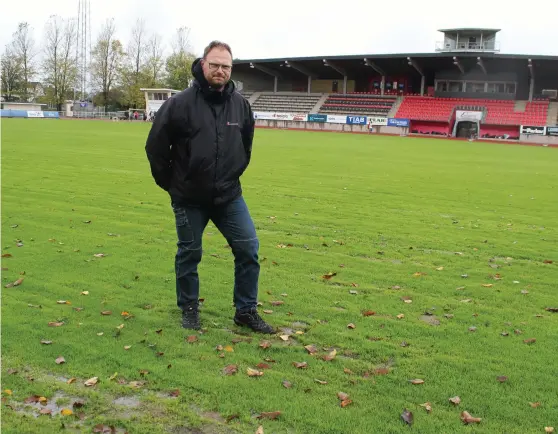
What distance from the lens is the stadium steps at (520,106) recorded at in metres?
54.3

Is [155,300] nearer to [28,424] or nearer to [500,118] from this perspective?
[28,424]

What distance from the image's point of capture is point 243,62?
67500mm

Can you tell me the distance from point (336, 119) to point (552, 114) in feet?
65.2

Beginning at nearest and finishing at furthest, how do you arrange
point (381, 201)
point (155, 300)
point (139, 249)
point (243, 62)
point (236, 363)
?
point (236, 363), point (155, 300), point (139, 249), point (381, 201), point (243, 62)

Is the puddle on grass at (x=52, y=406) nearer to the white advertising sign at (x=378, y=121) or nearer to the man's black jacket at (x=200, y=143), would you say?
the man's black jacket at (x=200, y=143)

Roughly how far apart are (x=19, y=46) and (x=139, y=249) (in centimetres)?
9146

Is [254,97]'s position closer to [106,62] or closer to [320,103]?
[320,103]

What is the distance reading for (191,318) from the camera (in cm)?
488

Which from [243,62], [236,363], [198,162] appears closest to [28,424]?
[236,363]

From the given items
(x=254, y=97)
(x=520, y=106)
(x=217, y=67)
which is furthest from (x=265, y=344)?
(x=254, y=97)

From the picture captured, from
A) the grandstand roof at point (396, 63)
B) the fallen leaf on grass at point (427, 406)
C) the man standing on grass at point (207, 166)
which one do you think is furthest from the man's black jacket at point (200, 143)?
the grandstand roof at point (396, 63)

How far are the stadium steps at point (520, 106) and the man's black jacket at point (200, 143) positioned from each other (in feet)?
181

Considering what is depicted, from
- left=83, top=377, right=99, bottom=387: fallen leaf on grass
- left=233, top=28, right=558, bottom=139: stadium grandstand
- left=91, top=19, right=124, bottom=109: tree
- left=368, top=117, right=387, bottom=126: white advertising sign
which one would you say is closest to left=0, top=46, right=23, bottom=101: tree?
left=91, top=19, right=124, bottom=109: tree

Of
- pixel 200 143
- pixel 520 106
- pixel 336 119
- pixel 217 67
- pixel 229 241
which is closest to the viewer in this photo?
pixel 217 67
